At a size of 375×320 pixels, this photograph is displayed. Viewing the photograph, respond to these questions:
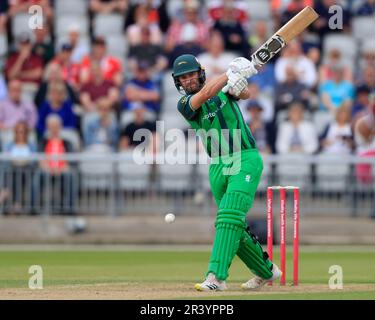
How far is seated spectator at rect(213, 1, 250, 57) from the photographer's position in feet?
79.5

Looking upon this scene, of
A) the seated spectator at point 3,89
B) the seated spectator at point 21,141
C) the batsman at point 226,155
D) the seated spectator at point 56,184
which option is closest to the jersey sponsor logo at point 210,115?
the batsman at point 226,155

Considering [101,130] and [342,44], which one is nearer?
[101,130]

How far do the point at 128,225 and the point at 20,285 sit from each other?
27.2 ft

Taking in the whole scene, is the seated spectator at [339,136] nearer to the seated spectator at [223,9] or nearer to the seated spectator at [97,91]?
the seated spectator at [223,9]

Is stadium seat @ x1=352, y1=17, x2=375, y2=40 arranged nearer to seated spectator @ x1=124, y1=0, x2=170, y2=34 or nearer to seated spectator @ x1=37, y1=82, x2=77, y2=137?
seated spectator @ x1=124, y1=0, x2=170, y2=34

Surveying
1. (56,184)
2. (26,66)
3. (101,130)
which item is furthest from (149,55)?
(56,184)

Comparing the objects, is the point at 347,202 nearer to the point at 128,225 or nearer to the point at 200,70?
the point at 128,225

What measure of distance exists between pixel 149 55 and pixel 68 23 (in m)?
2.09

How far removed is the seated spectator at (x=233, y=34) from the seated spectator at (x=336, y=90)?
1773 millimetres

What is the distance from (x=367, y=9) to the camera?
2536cm

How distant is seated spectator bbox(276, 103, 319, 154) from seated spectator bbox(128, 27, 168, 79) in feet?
9.60

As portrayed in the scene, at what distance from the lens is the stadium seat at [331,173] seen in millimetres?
21406

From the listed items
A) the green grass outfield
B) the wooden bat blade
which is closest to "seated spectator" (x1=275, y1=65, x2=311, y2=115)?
the green grass outfield

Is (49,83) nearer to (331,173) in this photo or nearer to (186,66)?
(331,173)
